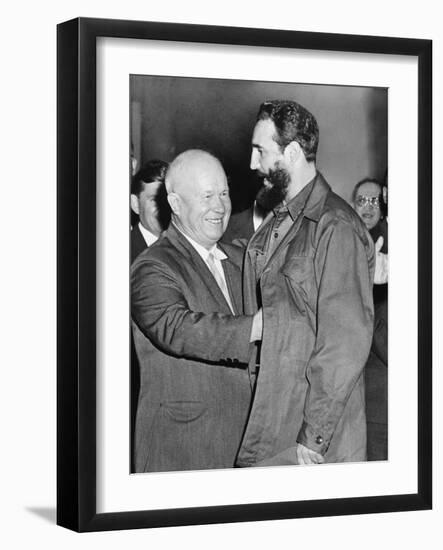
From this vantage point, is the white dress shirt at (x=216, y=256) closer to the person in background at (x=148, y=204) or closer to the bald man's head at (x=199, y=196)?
the bald man's head at (x=199, y=196)

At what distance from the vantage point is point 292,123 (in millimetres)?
5070

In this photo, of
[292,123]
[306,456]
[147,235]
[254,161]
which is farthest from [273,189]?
[306,456]

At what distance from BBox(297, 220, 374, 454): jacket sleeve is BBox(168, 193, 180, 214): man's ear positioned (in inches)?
17.8

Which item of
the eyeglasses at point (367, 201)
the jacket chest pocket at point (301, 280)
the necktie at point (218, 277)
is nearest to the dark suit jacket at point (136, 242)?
the necktie at point (218, 277)

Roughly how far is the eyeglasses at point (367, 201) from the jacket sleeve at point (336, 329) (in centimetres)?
8

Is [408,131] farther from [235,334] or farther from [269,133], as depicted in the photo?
[235,334]

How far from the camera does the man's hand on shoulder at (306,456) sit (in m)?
5.08

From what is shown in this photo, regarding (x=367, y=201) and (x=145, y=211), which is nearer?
(x=145, y=211)

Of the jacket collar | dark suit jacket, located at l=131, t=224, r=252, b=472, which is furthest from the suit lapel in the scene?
the jacket collar

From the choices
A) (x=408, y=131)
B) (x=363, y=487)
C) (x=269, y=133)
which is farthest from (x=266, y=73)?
(x=363, y=487)

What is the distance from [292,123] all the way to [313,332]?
0.61m

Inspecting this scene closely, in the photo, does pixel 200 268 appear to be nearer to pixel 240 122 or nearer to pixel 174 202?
pixel 174 202

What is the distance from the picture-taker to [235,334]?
497cm

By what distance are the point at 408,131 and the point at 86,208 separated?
108 cm
